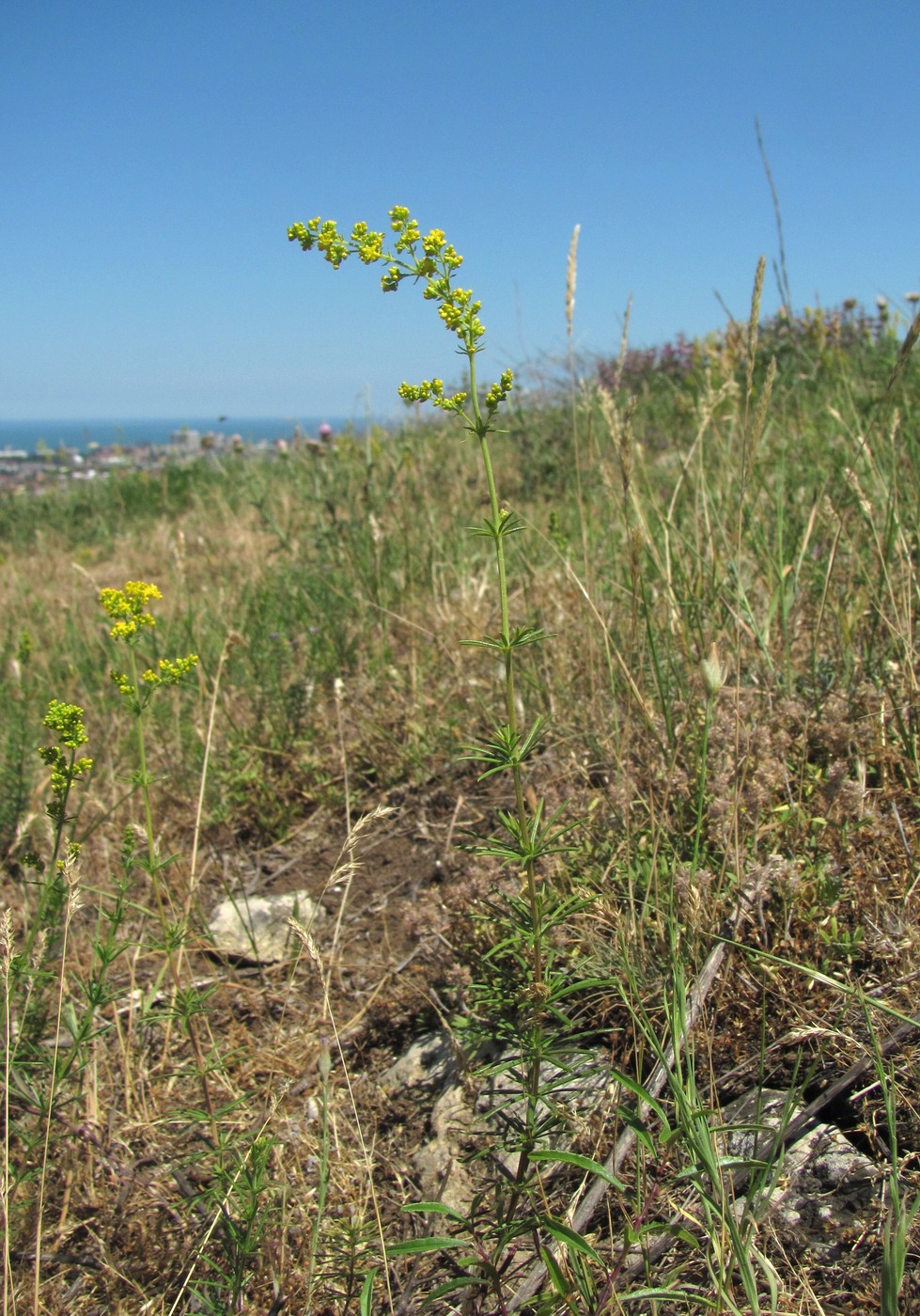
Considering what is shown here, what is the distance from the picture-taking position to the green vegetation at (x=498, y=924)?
4.30 feet

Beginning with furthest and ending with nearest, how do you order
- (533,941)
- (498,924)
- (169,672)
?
(169,672) → (498,924) → (533,941)

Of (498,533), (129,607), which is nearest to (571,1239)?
(498,533)

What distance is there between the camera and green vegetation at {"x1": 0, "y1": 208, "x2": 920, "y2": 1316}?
4.30 ft

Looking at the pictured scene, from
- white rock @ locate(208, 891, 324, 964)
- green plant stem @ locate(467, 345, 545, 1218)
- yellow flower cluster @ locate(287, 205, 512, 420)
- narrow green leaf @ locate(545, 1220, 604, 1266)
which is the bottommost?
white rock @ locate(208, 891, 324, 964)

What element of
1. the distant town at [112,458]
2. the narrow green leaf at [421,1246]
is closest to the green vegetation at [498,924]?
the narrow green leaf at [421,1246]

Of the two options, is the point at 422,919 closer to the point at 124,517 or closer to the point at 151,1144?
the point at 151,1144

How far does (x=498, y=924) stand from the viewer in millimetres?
1649

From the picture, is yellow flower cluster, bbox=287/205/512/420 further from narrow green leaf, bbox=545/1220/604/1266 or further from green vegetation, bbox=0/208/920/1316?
narrow green leaf, bbox=545/1220/604/1266

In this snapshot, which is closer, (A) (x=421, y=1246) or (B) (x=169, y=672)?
(A) (x=421, y=1246)

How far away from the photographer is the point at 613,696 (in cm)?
215

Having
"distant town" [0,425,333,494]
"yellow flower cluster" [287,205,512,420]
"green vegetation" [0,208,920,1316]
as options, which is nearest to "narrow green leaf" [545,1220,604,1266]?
"green vegetation" [0,208,920,1316]

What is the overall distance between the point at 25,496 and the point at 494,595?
273 inches

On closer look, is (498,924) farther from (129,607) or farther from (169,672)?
(129,607)

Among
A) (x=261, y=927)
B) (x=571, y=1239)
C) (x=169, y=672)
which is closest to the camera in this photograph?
(x=571, y=1239)
